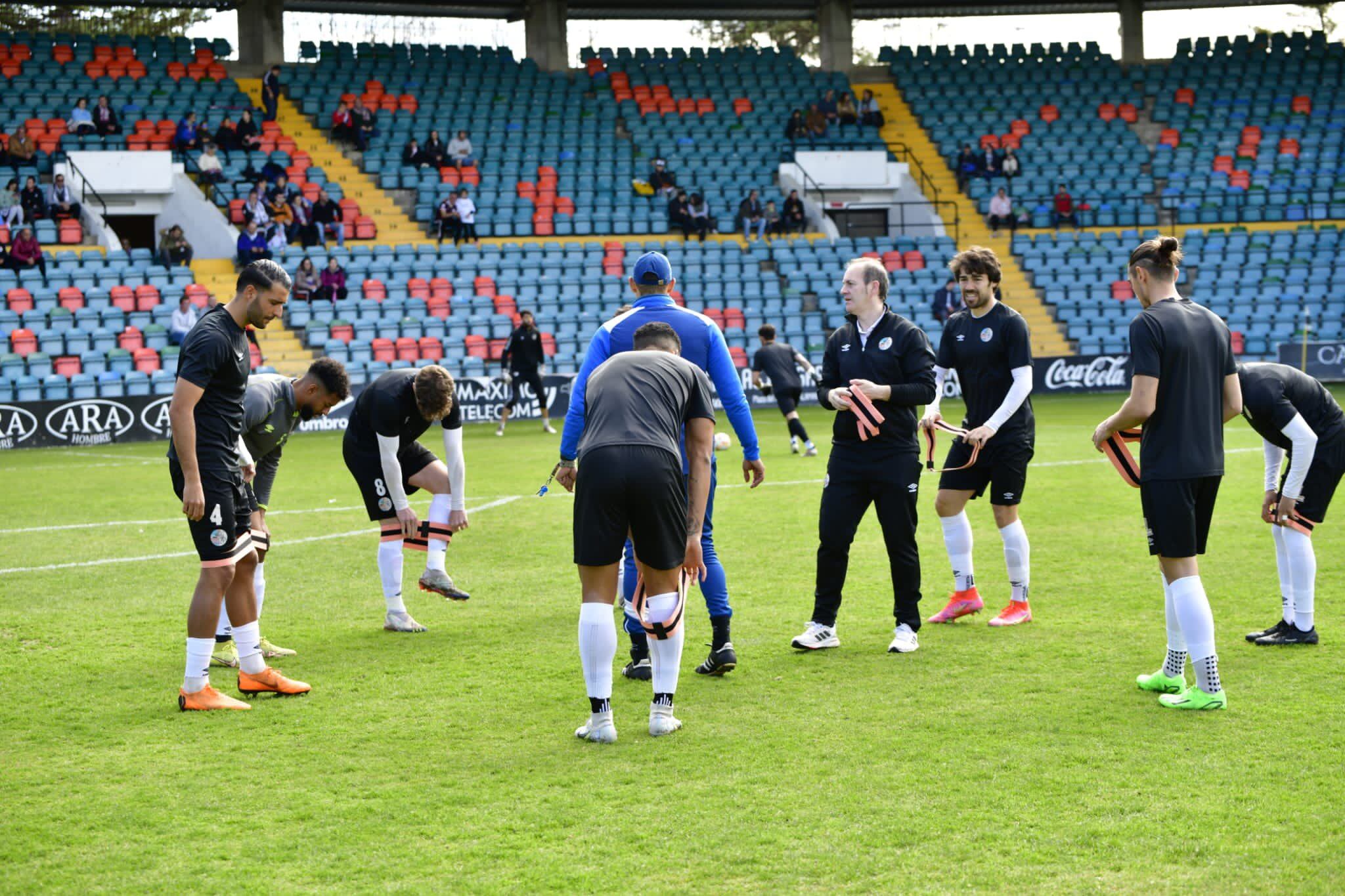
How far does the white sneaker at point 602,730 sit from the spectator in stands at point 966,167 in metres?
33.3

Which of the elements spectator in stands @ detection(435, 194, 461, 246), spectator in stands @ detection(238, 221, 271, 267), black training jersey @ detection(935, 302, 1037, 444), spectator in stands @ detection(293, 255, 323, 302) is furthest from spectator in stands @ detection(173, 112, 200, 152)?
black training jersey @ detection(935, 302, 1037, 444)

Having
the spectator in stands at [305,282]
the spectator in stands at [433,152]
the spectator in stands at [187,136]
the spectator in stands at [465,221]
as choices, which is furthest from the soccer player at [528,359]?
the spectator in stands at [187,136]

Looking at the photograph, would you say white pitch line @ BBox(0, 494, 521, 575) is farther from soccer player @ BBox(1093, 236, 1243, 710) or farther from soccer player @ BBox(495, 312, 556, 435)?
soccer player @ BBox(495, 312, 556, 435)

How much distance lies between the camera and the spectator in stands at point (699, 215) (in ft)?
110

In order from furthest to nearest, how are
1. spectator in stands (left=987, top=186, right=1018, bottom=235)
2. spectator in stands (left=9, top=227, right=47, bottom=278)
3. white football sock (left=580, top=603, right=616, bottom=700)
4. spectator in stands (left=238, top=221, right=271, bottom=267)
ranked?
spectator in stands (left=987, top=186, right=1018, bottom=235)
spectator in stands (left=238, top=221, right=271, bottom=267)
spectator in stands (left=9, top=227, right=47, bottom=278)
white football sock (left=580, top=603, right=616, bottom=700)

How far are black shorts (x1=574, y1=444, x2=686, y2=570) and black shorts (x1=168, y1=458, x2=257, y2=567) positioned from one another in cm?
188

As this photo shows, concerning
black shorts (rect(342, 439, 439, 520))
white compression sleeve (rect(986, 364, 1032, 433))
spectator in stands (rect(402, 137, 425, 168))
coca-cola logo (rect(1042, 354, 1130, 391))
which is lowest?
coca-cola logo (rect(1042, 354, 1130, 391))

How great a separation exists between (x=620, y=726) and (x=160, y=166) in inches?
1088

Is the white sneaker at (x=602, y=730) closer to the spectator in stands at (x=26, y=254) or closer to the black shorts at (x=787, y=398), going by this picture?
the black shorts at (x=787, y=398)

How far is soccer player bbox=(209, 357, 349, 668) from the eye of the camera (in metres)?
7.75

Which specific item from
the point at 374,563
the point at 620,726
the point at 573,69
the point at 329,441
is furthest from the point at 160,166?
the point at 620,726

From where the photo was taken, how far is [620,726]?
6383 mm

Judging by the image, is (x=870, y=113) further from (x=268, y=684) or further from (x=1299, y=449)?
(x=268, y=684)

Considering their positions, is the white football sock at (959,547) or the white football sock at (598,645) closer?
the white football sock at (598,645)
